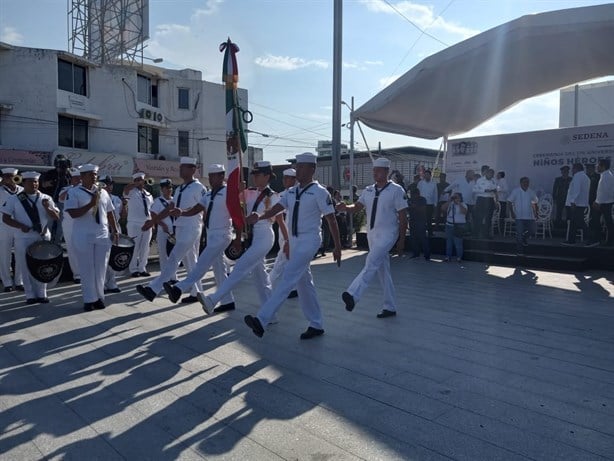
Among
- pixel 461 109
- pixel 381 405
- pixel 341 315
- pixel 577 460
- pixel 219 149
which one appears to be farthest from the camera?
pixel 219 149

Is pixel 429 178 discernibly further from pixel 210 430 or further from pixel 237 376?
pixel 210 430

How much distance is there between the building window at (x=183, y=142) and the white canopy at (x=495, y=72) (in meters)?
28.7

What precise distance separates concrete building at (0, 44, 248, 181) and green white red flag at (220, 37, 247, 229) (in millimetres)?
27003

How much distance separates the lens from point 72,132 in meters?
32.9

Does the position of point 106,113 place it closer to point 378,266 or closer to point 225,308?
point 225,308

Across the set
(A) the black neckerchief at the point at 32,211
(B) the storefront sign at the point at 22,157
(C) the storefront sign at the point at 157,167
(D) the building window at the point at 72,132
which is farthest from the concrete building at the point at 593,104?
(B) the storefront sign at the point at 22,157

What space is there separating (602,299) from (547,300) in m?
0.87

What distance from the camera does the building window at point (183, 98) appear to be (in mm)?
41531

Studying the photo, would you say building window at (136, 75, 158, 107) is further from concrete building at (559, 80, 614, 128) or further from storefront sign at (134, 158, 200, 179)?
concrete building at (559, 80, 614, 128)

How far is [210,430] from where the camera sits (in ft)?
11.4

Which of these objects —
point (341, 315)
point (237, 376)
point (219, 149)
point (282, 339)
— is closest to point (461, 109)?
point (341, 315)

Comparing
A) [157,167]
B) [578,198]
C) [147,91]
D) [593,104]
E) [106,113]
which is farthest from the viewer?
[147,91]

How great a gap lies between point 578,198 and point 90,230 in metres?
9.91

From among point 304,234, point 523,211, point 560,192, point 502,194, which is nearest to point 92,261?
point 304,234
